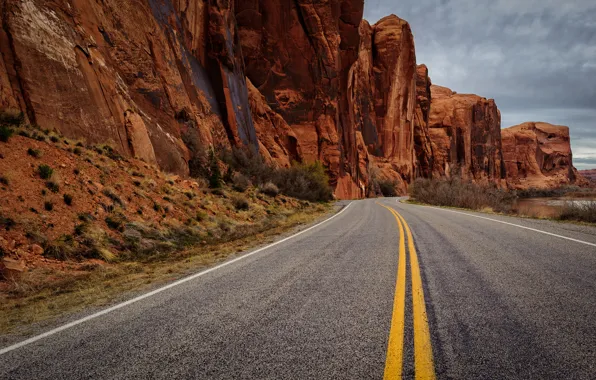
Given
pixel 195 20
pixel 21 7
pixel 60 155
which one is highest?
pixel 195 20

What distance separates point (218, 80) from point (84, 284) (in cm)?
2476

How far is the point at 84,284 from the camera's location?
5.74 metres

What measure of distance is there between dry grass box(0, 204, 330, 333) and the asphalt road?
2.91 ft

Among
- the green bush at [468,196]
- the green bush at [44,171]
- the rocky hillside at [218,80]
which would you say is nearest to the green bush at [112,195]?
the green bush at [44,171]

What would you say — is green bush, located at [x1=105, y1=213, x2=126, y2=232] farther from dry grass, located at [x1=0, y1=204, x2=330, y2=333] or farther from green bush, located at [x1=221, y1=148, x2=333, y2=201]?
green bush, located at [x1=221, y1=148, x2=333, y2=201]

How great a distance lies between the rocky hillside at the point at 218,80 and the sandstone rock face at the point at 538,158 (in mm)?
65975

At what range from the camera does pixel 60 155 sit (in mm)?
9719

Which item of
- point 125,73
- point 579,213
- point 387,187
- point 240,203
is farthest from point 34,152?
point 387,187

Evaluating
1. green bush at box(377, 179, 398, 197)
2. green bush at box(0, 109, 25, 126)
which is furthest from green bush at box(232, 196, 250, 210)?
green bush at box(377, 179, 398, 197)

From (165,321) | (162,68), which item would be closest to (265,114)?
(162,68)

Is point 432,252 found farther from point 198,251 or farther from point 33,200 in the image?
point 33,200

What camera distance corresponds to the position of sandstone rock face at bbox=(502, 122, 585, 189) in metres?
116

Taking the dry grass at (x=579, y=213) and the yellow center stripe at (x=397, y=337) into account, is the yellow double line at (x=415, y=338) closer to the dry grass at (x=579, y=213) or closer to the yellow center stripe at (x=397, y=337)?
the yellow center stripe at (x=397, y=337)

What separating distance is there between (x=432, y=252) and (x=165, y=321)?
5.50m
